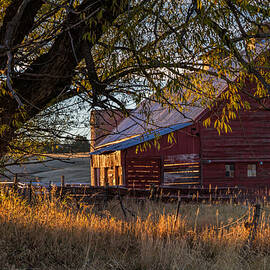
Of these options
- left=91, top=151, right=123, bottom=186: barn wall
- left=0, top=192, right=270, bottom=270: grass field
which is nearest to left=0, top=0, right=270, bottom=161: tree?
left=0, top=192, right=270, bottom=270: grass field

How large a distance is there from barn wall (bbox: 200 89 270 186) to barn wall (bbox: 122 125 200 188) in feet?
1.71

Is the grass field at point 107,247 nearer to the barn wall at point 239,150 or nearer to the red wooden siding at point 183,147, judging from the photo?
the red wooden siding at point 183,147

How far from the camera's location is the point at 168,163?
65.3 feet

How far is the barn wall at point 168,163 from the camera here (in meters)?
19.7

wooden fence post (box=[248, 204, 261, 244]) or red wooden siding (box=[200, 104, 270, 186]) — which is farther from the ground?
red wooden siding (box=[200, 104, 270, 186])

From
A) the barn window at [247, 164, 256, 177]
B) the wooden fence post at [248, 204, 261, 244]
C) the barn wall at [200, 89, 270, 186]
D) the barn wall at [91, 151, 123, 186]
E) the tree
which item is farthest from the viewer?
the barn wall at [91, 151, 123, 186]

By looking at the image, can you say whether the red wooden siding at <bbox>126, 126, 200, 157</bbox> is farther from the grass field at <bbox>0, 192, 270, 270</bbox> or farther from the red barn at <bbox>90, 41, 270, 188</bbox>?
the grass field at <bbox>0, 192, 270, 270</bbox>

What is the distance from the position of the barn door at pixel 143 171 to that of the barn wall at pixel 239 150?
2.43 metres

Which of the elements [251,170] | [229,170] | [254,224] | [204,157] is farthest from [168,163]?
[254,224]

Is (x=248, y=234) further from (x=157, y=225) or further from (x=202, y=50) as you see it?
(x=202, y=50)

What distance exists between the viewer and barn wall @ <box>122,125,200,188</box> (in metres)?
19.7

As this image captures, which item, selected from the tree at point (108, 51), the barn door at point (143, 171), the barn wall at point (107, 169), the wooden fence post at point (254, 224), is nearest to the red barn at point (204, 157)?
the barn door at point (143, 171)

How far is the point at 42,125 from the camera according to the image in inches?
294

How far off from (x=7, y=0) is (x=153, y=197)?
7.80 m
